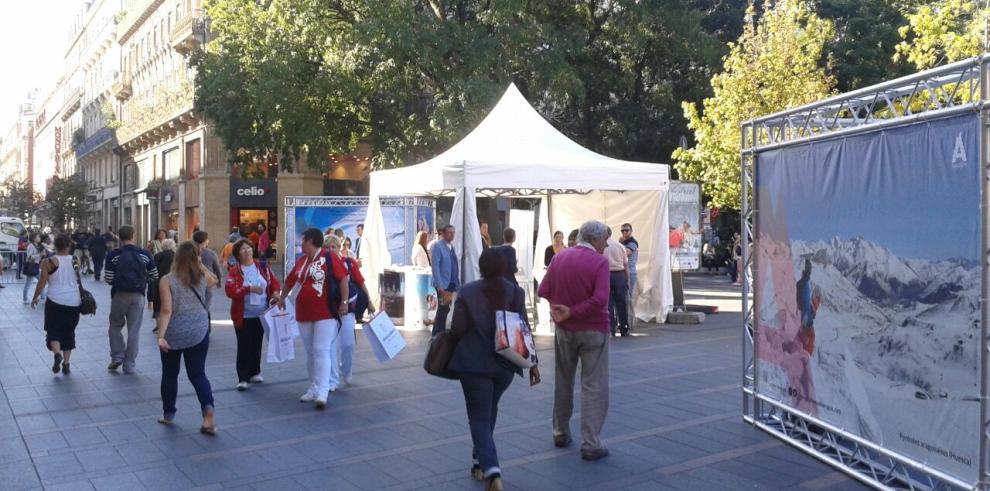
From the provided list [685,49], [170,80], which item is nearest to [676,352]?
[685,49]

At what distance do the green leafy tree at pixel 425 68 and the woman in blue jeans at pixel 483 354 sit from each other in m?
16.9

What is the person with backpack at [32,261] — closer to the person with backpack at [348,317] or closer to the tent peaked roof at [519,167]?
the tent peaked roof at [519,167]

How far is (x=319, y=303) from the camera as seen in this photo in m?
8.30

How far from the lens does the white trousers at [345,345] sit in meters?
9.17

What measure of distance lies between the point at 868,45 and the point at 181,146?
1205 inches

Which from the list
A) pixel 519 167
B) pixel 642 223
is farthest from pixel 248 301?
pixel 642 223

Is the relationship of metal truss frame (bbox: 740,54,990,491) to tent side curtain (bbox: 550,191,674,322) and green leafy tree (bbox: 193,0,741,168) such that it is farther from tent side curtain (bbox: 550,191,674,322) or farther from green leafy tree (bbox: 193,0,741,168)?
green leafy tree (bbox: 193,0,741,168)

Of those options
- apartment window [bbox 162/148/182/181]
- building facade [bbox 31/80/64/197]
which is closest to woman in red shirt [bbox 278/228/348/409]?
apartment window [bbox 162/148/182/181]

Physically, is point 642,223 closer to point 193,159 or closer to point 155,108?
point 193,159

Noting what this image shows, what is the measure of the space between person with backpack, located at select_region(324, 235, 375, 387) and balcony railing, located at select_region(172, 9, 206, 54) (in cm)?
3506

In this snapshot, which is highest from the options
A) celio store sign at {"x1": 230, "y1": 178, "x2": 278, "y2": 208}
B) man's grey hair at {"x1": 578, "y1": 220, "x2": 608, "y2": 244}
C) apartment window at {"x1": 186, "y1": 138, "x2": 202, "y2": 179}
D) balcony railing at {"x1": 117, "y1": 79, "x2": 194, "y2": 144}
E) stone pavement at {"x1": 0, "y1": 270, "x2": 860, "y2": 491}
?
balcony railing at {"x1": 117, "y1": 79, "x2": 194, "y2": 144}

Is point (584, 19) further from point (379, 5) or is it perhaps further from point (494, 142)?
point (494, 142)

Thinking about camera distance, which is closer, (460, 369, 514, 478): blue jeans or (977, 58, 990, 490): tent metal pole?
(977, 58, 990, 490): tent metal pole

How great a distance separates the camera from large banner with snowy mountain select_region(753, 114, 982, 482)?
512 cm
